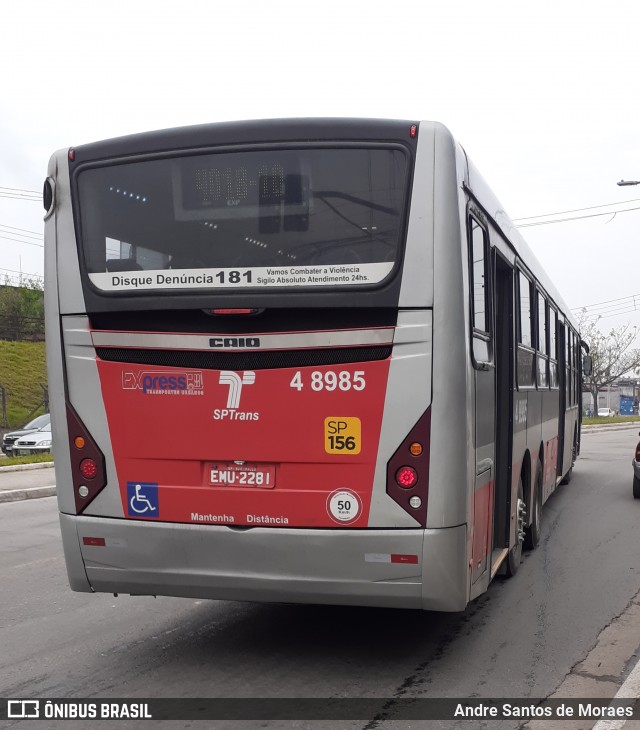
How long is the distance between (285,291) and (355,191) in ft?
2.43

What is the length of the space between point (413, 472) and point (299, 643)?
1854 millimetres

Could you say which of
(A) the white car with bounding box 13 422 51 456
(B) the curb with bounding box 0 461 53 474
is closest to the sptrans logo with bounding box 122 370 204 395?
(B) the curb with bounding box 0 461 53 474

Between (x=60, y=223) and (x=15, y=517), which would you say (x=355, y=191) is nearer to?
(x=60, y=223)

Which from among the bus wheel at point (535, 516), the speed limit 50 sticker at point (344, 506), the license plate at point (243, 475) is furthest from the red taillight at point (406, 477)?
the bus wheel at point (535, 516)

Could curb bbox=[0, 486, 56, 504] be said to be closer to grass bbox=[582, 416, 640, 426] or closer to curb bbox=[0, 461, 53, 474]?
curb bbox=[0, 461, 53, 474]

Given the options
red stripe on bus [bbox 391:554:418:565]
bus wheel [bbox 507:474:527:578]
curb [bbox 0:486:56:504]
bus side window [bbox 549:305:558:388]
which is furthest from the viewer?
curb [bbox 0:486:56:504]

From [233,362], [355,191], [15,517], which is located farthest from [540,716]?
[15,517]

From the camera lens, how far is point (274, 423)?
5.75 meters

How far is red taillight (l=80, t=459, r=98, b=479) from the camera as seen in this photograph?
6094 mm

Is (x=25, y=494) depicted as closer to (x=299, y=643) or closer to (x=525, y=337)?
(x=525, y=337)

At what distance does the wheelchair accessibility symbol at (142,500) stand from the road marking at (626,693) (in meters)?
2.84

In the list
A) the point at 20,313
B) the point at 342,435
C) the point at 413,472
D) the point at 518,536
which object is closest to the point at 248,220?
the point at 342,435

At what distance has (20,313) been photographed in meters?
52.2

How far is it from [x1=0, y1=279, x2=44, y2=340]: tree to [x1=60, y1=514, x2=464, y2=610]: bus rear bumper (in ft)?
153
